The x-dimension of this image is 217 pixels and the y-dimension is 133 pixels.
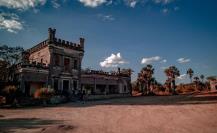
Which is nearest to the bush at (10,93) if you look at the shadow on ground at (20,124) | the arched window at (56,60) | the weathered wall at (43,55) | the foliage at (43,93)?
the foliage at (43,93)

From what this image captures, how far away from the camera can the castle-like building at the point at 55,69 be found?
26.6 metres

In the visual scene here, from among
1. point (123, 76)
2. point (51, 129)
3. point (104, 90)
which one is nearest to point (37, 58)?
point (104, 90)

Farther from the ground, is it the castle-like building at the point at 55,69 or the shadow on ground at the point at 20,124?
the castle-like building at the point at 55,69

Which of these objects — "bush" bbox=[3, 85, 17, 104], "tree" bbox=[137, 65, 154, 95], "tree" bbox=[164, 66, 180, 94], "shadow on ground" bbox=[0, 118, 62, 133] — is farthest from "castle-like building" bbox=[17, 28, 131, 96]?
"tree" bbox=[164, 66, 180, 94]

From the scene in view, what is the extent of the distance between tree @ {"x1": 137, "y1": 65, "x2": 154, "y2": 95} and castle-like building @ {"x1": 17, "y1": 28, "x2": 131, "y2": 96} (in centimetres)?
1845

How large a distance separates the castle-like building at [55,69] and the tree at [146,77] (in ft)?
60.5

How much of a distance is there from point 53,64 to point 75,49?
17.8ft

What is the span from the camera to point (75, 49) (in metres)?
33.2

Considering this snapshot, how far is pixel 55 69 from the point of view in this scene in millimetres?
29469

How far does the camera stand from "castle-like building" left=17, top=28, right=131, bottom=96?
87.2 ft

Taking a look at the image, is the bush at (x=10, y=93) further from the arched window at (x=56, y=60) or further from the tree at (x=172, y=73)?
the tree at (x=172, y=73)

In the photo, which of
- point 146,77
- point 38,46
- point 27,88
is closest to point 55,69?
point 27,88

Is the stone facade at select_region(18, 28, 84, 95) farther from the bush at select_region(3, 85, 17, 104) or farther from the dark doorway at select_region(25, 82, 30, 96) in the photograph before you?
the bush at select_region(3, 85, 17, 104)

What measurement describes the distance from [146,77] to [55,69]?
29619 mm
